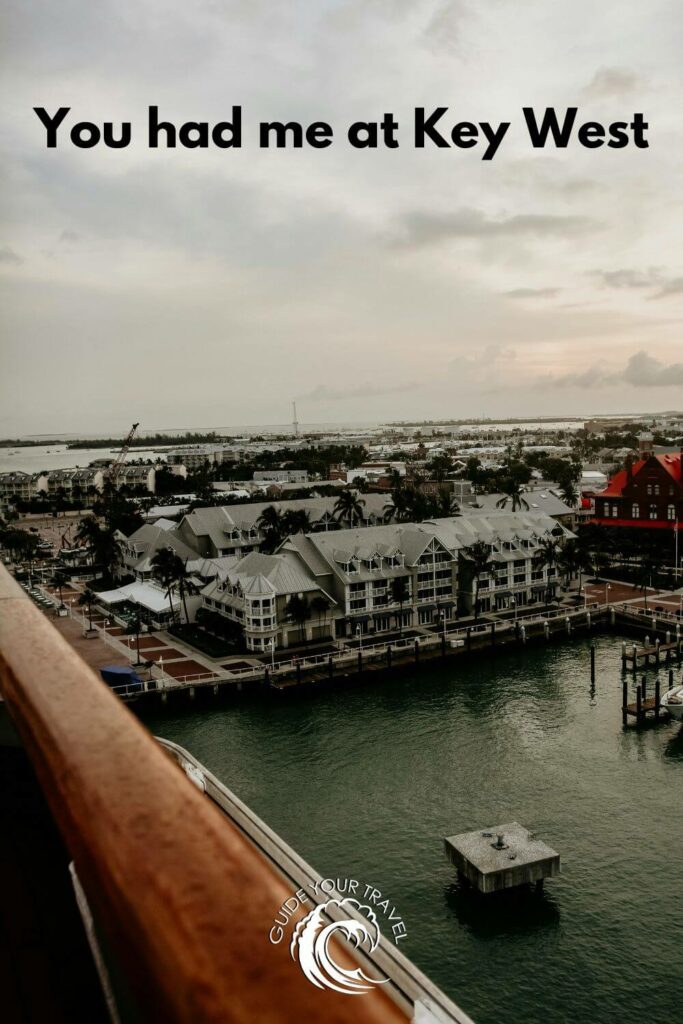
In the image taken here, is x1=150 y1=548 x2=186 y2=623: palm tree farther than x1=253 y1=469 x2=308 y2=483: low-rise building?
No

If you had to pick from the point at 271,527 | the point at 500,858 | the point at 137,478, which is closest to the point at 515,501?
the point at 271,527

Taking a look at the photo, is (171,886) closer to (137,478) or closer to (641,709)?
(641,709)

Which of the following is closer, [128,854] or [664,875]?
[128,854]

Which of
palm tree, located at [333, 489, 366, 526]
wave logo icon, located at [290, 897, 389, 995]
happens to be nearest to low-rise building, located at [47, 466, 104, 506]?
palm tree, located at [333, 489, 366, 526]

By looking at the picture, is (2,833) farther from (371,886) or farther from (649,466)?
(649,466)

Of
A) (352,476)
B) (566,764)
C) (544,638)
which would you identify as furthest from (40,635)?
(352,476)

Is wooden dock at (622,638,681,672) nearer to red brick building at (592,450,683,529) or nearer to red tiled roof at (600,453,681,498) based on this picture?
red brick building at (592,450,683,529)

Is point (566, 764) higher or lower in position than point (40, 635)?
lower
